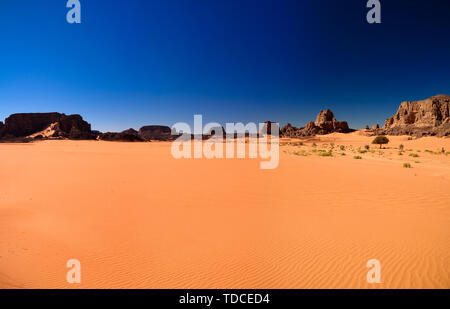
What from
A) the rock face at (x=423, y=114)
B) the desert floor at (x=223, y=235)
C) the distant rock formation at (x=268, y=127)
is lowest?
the desert floor at (x=223, y=235)

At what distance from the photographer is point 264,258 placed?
3.61 m

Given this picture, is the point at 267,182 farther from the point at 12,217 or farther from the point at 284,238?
the point at 12,217

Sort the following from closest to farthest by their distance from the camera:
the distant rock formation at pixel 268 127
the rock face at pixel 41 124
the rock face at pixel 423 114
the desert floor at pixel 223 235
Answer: the desert floor at pixel 223 235 → the rock face at pixel 41 124 → the rock face at pixel 423 114 → the distant rock formation at pixel 268 127

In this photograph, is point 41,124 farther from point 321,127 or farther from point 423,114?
point 423,114

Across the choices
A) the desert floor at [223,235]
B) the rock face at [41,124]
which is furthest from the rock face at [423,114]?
the rock face at [41,124]

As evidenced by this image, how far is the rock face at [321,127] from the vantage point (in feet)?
251

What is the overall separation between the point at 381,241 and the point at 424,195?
16.5 ft

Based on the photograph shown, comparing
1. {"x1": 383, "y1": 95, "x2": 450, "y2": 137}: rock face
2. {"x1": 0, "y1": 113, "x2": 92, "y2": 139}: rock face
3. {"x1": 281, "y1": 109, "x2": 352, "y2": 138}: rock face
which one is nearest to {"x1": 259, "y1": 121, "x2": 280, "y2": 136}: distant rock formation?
{"x1": 281, "y1": 109, "x2": 352, "y2": 138}: rock face

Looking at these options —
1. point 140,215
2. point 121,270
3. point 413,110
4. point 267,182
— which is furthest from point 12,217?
point 413,110

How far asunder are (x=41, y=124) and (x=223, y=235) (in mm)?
98898

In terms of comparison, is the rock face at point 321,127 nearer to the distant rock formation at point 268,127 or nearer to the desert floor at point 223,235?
the distant rock formation at point 268,127

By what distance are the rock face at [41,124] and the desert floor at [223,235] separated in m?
67.0

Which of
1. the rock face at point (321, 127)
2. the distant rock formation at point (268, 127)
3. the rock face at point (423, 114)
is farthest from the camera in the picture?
the distant rock formation at point (268, 127)

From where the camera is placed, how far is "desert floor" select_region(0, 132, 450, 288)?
3.14 metres
